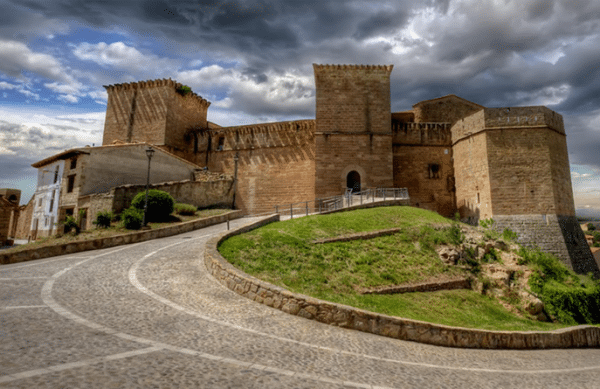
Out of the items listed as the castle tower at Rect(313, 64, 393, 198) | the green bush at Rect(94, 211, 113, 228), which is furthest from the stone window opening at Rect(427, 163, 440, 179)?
the green bush at Rect(94, 211, 113, 228)

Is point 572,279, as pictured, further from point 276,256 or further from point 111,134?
point 111,134

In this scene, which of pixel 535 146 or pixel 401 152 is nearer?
pixel 535 146

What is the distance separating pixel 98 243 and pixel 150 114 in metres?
19.0

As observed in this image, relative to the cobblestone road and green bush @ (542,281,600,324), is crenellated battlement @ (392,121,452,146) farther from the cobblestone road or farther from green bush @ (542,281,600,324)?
the cobblestone road

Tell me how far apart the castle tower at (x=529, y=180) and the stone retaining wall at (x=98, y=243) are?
17185 millimetres

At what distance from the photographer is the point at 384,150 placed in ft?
81.1

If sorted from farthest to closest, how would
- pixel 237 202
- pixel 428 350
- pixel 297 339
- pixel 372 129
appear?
pixel 237 202 → pixel 372 129 → pixel 428 350 → pixel 297 339

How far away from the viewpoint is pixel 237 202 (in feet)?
88.5

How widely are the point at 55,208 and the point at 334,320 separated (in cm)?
2279

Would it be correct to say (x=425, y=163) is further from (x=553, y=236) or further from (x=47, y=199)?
(x=47, y=199)

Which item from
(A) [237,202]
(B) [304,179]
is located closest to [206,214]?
(A) [237,202]

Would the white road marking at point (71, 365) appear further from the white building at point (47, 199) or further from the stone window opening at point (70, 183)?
the stone window opening at point (70, 183)

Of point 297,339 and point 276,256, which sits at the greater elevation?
point 276,256

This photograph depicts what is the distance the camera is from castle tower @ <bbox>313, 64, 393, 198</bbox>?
24453mm
